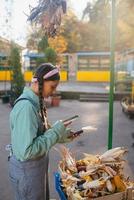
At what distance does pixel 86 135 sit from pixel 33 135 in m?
7.77

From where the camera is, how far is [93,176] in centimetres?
377

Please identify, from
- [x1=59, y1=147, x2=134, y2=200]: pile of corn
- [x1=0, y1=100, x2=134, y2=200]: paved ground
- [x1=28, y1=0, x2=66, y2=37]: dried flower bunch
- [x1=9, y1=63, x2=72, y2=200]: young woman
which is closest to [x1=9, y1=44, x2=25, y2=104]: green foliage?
[x1=0, y1=100, x2=134, y2=200]: paved ground

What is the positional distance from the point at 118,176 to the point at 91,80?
29689 mm

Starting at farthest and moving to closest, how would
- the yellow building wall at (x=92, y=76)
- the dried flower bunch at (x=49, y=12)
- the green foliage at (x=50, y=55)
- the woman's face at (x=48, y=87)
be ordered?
the yellow building wall at (x=92, y=76) → the green foliage at (x=50, y=55) → the dried flower bunch at (x=49, y=12) → the woman's face at (x=48, y=87)

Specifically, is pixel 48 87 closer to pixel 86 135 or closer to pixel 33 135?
pixel 33 135

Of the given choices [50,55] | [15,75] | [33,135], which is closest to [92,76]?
[50,55]

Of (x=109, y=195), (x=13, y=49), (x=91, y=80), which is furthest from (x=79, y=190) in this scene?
(x=91, y=80)

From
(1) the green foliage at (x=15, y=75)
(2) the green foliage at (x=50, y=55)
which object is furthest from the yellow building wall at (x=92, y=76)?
(1) the green foliage at (x=15, y=75)

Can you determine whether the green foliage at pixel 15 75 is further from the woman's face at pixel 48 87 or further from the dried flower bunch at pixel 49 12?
the woman's face at pixel 48 87

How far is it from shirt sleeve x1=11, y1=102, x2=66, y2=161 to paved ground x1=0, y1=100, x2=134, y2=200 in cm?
245

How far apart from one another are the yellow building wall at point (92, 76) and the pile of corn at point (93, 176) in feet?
95.7

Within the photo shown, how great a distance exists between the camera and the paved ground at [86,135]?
694cm

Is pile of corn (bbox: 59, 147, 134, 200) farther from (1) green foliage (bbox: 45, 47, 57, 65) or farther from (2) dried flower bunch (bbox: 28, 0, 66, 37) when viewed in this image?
(1) green foliage (bbox: 45, 47, 57, 65)

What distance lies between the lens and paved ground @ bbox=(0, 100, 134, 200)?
694 cm
